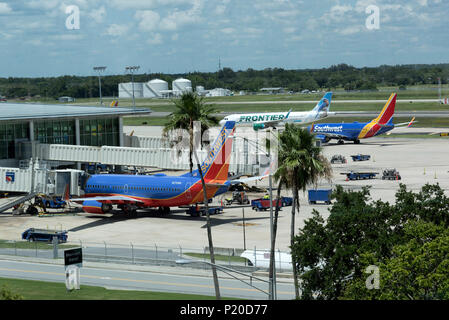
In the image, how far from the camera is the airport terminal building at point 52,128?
112625mm

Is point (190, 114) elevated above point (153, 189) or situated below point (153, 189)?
above

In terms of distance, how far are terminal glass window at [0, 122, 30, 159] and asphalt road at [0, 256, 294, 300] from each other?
159ft

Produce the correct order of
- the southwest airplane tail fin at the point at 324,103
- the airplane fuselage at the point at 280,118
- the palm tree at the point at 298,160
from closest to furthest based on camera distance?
1. the palm tree at the point at 298,160
2. the southwest airplane tail fin at the point at 324,103
3. the airplane fuselage at the point at 280,118

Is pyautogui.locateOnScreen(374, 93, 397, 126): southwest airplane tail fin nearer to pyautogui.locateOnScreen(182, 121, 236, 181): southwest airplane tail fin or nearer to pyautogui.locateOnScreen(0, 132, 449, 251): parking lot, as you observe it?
pyautogui.locateOnScreen(0, 132, 449, 251): parking lot

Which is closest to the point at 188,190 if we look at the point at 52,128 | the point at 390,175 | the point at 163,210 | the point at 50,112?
the point at 163,210

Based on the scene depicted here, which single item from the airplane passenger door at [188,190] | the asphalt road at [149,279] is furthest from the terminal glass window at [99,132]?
the asphalt road at [149,279]

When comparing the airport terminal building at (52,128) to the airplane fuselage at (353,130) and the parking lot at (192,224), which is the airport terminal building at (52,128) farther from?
the airplane fuselage at (353,130)

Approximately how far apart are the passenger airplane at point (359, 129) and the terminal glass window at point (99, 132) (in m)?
45.7

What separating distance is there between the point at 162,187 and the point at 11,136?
4043 centimetres

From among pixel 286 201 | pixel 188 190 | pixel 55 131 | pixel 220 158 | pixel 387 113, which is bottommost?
pixel 286 201

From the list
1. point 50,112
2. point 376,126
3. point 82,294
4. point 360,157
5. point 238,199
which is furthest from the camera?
point 376,126

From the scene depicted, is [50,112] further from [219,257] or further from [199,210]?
[219,257]

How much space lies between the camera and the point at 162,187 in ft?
273

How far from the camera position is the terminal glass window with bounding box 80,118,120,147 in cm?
12456
